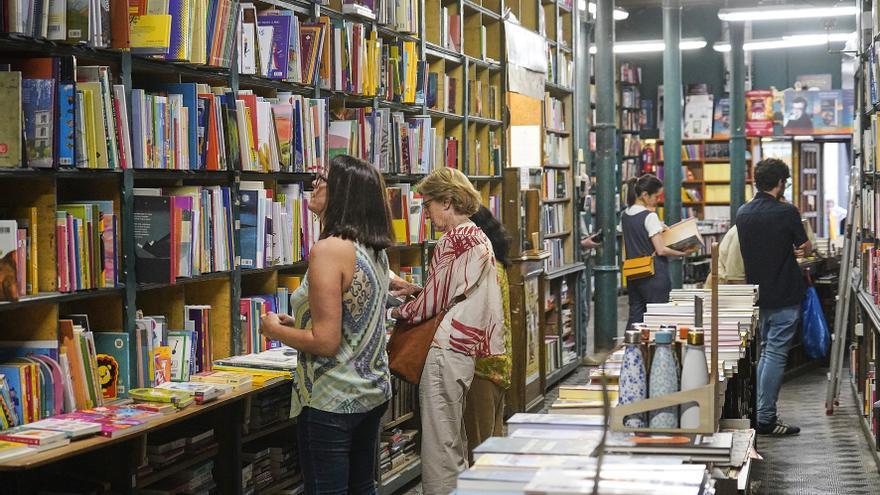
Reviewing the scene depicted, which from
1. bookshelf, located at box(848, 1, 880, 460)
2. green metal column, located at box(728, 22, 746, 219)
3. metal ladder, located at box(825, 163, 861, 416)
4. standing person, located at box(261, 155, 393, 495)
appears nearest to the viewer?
standing person, located at box(261, 155, 393, 495)

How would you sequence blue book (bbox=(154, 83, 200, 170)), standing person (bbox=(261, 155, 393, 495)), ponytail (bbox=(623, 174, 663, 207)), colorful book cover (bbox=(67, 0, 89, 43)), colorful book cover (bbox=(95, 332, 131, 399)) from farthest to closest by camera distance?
ponytail (bbox=(623, 174, 663, 207)) < blue book (bbox=(154, 83, 200, 170)) < colorful book cover (bbox=(95, 332, 131, 399)) < colorful book cover (bbox=(67, 0, 89, 43)) < standing person (bbox=(261, 155, 393, 495))

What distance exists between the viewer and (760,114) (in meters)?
17.3

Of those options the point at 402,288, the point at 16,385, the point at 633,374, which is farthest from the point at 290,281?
the point at 633,374

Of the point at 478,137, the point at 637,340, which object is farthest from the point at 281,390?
the point at 478,137

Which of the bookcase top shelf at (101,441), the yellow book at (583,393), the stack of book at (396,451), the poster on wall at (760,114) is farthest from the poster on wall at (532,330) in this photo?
the poster on wall at (760,114)

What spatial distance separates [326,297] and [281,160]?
148 cm

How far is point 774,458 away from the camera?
21.0 ft

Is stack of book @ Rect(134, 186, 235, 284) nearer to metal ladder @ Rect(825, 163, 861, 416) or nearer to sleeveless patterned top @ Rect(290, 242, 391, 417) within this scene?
sleeveless patterned top @ Rect(290, 242, 391, 417)

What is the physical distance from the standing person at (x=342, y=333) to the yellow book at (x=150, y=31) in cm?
84

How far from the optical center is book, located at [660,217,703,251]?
7.52 metres

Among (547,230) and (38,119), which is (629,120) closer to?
(547,230)

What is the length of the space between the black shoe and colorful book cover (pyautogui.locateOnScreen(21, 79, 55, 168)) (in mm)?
5287

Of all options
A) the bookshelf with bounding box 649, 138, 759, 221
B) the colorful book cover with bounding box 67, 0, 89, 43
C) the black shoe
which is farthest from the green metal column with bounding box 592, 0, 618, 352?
the bookshelf with bounding box 649, 138, 759, 221

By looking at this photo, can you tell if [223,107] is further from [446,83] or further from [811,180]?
[811,180]
